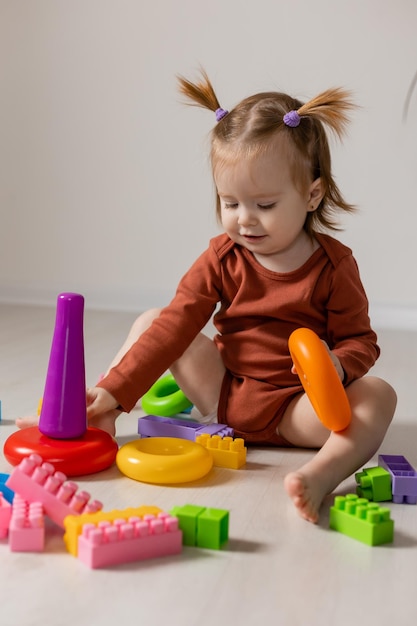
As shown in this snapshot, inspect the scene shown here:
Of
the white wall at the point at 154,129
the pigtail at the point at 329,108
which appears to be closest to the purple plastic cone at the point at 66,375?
the pigtail at the point at 329,108

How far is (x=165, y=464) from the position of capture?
1.05m

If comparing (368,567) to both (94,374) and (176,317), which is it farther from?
(94,374)

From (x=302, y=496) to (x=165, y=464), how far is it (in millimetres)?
177

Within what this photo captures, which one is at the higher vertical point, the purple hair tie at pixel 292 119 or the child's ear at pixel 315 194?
the purple hair tie at pixel 292 119

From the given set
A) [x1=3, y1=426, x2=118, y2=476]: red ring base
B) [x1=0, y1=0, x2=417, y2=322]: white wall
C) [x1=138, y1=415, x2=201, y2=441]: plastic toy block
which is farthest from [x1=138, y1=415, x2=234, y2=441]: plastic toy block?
[x1=0, y1=0, x2=417, y2=322]: white wall

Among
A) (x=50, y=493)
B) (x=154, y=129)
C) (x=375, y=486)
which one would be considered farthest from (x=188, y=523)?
(x=154, y=129)

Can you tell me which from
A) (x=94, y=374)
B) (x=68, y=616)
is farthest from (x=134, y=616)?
(x=94, y=374)

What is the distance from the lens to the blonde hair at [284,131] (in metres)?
1.14

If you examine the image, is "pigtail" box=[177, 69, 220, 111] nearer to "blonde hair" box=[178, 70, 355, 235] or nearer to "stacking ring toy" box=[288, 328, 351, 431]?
"blonde hair" box=[178, 70, 355, 235]

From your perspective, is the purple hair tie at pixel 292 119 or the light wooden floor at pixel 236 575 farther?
the purple hair tie at pixel 292 119

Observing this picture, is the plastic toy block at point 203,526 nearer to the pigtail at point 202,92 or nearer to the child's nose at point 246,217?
the child's nose at point 246,217

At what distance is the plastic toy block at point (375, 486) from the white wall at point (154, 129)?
1.33 metres

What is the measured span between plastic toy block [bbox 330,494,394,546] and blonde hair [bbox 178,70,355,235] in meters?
0.43

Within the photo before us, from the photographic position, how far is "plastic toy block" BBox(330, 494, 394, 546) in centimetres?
91
